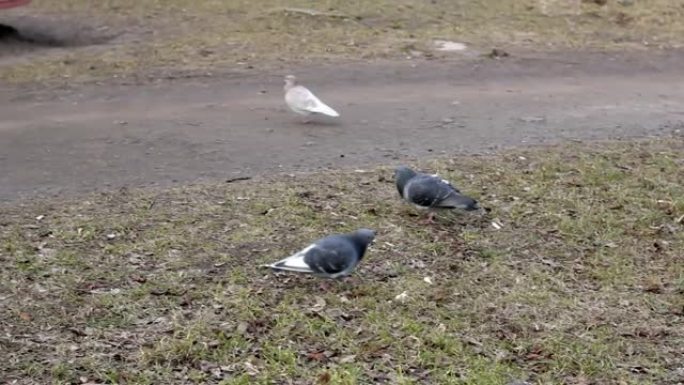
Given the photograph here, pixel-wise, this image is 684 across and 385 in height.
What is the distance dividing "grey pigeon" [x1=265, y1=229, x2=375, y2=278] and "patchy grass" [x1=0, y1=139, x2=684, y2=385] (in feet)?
0.58

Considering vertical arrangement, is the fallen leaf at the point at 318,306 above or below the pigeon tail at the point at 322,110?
above

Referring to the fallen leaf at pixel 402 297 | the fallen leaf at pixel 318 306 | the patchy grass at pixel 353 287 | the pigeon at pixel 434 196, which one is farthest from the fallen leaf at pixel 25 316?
the pigeon at pixel 434 196

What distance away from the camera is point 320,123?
8.37m

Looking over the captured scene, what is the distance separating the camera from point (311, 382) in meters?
4.22

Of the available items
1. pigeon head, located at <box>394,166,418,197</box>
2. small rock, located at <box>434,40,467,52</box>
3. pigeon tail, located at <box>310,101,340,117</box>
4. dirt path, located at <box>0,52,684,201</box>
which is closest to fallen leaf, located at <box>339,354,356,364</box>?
pigeon head, located at <box>394,166,418,197</box>

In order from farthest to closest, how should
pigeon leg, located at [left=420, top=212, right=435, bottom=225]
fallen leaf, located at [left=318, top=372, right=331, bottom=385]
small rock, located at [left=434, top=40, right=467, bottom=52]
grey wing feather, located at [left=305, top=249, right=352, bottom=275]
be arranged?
small rock, located at [left=434, top=40, right=467, bottom=52] → pigeon leg, located at [left=420, top=212, right=435, bottom=225] → grey wing feather, located at [left=305, top=249, right=352, bottom=275] → fallen leaf, located at [left=318, top=372, right=331, bottom=385]

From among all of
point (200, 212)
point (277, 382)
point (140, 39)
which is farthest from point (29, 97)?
point (277, 382)

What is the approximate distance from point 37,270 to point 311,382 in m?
1.87

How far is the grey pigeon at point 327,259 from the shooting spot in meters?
4.84

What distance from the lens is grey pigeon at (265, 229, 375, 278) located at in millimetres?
4844

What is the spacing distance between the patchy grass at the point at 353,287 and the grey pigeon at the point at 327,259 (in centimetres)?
18

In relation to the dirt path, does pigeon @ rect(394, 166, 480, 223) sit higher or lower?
higher

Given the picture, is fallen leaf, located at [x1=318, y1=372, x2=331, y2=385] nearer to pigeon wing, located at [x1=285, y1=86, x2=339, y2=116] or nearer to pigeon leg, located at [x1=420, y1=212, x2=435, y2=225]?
pigeon leg, located at [x1=420, y1=212, x2=435, y2=225]

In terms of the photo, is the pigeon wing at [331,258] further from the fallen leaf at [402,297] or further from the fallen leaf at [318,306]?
the fallen leaf at [402,297]
